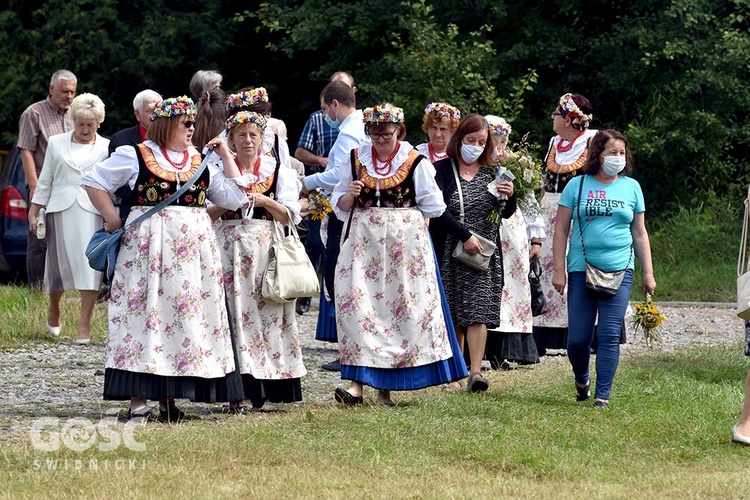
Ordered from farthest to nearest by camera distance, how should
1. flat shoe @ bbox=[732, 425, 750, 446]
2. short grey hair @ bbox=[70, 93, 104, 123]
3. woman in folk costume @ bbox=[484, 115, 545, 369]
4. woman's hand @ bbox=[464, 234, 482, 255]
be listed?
short grey hair @ bbox=[70, 93, 104, 123]
woman in folk costume @ bbox=[484, 115, 545, 369]
woman's hand @ bbox=[464, 234, 482, 255]
flat shoe @ bbox=[732, 425, 750, 446]

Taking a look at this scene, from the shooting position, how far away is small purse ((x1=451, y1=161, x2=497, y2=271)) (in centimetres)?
970

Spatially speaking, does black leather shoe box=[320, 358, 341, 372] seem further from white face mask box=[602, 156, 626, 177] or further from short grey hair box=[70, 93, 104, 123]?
white face mask box=[602, 156, 626, 177]

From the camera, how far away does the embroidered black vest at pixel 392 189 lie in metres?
8.83

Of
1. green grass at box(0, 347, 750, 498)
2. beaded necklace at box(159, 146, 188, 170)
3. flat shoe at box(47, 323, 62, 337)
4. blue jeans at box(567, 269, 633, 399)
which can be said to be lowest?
green grass at box(0, 347, 750, 498)

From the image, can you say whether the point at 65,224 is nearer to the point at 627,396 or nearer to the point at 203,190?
the point at 203,190

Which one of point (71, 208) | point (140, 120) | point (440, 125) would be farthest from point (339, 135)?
point (71, 208)

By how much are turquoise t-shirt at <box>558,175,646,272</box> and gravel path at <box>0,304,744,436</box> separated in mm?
1924

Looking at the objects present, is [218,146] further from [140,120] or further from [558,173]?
[558,173]

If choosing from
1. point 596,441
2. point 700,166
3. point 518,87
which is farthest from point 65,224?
point 700,166

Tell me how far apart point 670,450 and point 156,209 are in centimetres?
313

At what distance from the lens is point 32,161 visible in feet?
41.5

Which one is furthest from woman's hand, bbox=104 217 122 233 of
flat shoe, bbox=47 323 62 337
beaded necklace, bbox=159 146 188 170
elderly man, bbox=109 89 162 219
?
flat shoe, bbox=47 323 62 337

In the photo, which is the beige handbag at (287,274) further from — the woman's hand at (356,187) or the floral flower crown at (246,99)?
the floral flower crown at (246,99)

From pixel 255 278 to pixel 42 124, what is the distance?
4713 mm
